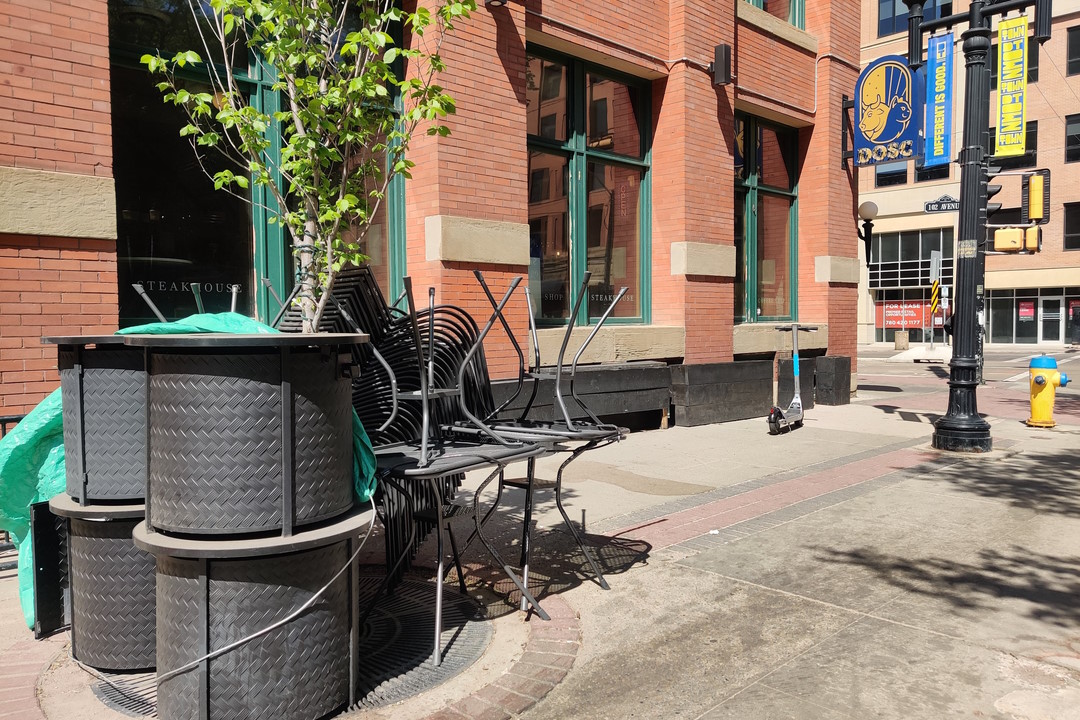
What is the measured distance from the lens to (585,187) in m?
10.7

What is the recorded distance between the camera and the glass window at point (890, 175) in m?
41.9

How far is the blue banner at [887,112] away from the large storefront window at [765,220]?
1.32 m

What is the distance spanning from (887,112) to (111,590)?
44.2 feet

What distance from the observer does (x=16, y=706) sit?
335 centimetres

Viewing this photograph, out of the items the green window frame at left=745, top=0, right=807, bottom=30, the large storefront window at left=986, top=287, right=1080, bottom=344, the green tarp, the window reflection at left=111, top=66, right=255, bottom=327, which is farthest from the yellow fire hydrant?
the large storefront window at left=986, top=287, right=1080, bottom=344

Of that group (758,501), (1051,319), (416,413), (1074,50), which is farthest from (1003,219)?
(416,413)

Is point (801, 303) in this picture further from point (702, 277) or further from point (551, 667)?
point (551, 667)

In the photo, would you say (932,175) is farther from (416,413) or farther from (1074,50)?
(416,413)

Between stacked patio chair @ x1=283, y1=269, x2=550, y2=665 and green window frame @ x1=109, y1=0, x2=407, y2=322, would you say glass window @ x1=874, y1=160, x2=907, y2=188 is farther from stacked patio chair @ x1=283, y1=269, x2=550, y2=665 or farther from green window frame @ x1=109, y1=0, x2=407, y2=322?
stacked patio chair @ x1=283, y1=269, x2=550, y2=665

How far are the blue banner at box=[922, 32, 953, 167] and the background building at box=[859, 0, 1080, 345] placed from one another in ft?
69.0

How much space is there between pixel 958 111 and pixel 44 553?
39549 millimetres

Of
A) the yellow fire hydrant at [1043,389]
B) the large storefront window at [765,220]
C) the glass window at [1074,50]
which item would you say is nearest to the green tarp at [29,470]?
the large storefront window at [765,220]

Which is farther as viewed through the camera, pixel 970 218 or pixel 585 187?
→ pixel 585 187

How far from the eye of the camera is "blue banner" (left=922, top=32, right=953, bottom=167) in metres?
14.6
